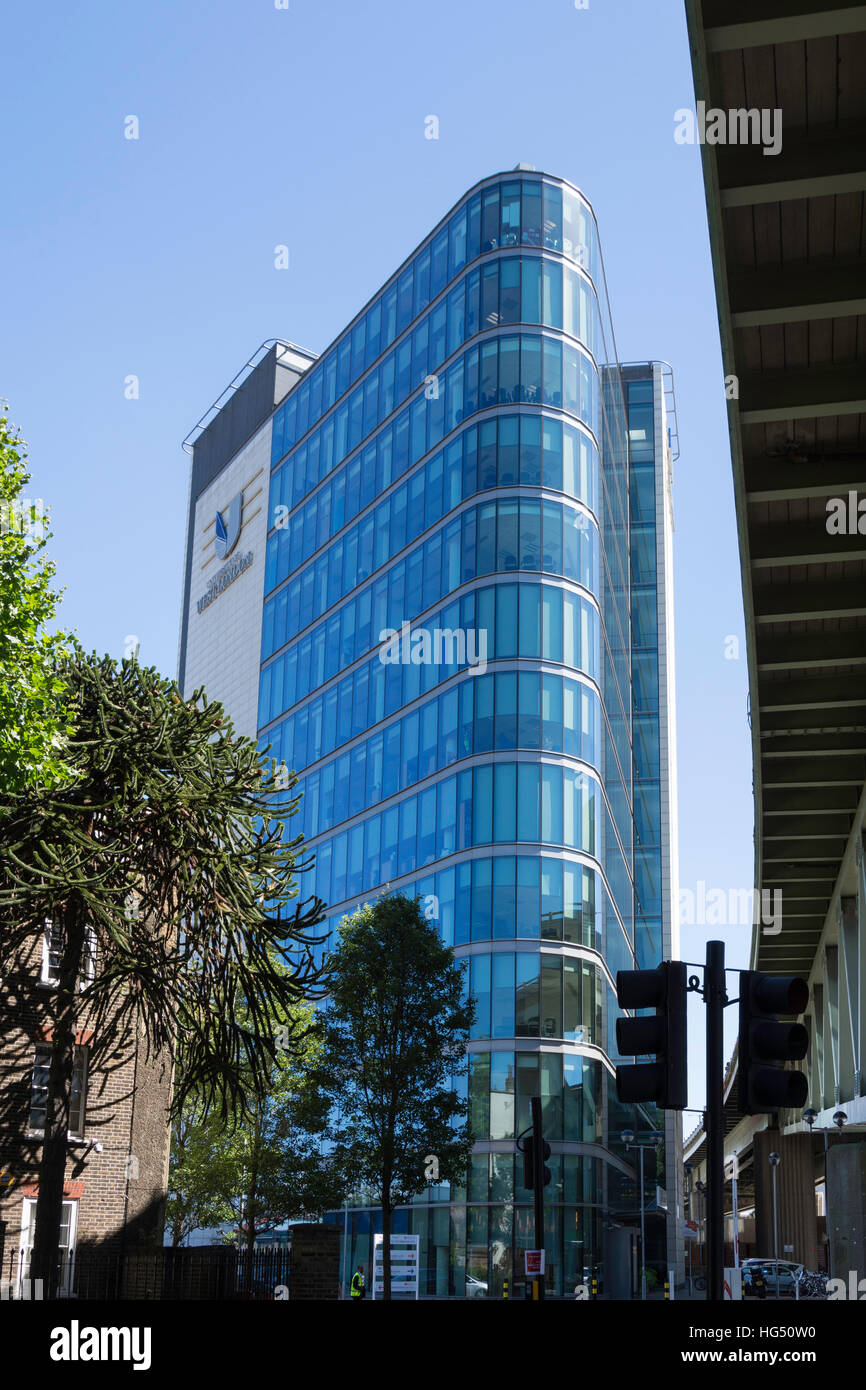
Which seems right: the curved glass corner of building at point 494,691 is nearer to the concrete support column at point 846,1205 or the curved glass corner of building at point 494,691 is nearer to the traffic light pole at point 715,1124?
the concrete support column at point 846,1205

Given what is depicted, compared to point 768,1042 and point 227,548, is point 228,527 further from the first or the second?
point 768,1042

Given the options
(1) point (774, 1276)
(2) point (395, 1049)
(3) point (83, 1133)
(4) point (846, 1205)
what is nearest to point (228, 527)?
(1) point (774, 1276)

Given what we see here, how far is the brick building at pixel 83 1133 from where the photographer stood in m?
28.6

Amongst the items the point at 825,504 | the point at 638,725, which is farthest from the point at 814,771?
the point at 638,725

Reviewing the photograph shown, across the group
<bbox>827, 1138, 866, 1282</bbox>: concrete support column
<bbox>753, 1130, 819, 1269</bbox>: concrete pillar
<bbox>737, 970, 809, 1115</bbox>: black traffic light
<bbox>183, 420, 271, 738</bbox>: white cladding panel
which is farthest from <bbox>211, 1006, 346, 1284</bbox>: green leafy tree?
<bbox>753, 1130, 819, 1269</bbox>: concrete pillar

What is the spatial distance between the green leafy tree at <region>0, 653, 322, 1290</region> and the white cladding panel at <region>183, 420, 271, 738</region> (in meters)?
57.0

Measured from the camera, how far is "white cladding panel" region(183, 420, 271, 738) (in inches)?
3474

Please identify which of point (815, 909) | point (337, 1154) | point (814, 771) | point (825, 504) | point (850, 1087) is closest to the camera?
point (825, 504)

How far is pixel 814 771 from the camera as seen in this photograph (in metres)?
24.1

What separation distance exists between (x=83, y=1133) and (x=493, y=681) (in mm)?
30143

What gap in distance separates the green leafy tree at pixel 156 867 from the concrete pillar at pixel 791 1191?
61.7 m

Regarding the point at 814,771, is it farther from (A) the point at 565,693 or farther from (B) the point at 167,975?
(A) the point at 565,693

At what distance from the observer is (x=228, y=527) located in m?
99.2

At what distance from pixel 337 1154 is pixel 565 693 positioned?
2424 centimetres
